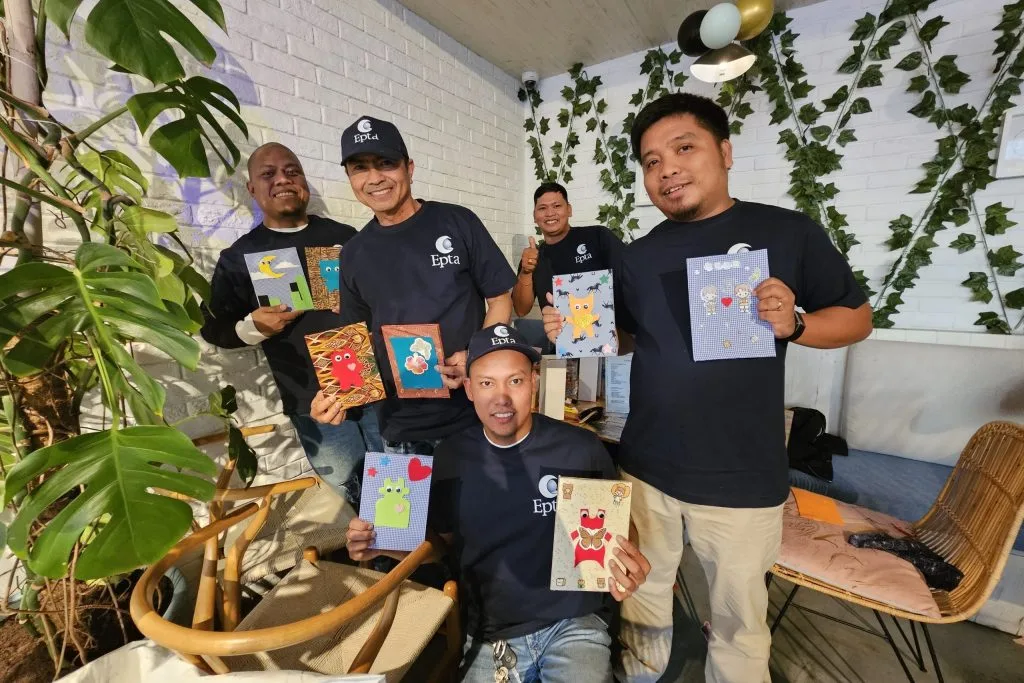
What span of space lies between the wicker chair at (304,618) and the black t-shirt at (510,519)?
11 cm

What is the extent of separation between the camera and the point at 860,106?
280 cm

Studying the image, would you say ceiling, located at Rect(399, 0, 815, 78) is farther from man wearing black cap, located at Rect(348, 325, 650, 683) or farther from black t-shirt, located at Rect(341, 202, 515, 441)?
man wearing black cap, located at Rect(348, 325, 650, 683)

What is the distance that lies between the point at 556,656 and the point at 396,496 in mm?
627

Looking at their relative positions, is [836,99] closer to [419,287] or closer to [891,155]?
[891,155]

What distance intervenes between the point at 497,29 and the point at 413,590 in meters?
3.54

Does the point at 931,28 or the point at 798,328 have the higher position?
the point at 931,28

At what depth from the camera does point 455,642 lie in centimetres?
135

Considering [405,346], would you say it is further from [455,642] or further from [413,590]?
[455,642]

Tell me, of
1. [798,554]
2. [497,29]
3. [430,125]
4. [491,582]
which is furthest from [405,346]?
[497,29]

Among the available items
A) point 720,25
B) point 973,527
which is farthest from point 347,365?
point 720,25

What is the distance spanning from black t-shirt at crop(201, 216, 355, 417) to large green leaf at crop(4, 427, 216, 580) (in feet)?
3.73

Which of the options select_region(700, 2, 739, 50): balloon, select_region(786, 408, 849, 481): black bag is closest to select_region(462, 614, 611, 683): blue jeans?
select_region(786, 408, 849, 481): black bag

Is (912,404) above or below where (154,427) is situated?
below

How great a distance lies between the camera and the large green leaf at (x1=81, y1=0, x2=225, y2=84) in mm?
717
